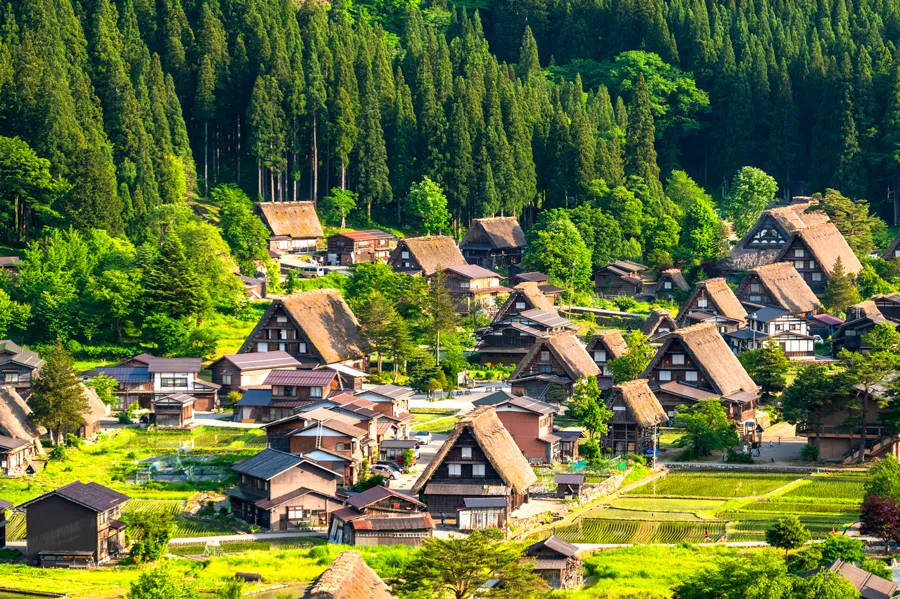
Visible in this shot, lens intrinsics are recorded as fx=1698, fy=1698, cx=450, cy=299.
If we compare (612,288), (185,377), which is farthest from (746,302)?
(185,377)

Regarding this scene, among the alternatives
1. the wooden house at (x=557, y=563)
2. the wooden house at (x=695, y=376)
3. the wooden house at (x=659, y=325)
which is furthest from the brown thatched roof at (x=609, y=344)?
the wooden house at (x=557, y=563)

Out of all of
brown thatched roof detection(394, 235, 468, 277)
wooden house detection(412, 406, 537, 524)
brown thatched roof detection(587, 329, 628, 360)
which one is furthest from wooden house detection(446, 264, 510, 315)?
wooden house detection(412, 406, 537, 524)

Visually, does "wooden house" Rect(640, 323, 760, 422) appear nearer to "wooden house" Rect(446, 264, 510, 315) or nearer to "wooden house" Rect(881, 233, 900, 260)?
"wooden house" Rect(446, 264, 510, 315)

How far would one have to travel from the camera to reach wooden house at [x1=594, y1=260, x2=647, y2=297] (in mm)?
80125

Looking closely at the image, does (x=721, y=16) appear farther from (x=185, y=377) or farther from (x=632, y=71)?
(x=185, y=377)

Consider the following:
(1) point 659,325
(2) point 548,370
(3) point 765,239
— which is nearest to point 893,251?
(3) point 765,239

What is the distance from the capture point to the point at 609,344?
6456cm

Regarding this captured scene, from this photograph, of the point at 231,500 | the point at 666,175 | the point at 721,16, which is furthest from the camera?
the point at 721,16

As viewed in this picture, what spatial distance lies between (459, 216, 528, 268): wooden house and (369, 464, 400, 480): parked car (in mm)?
31828

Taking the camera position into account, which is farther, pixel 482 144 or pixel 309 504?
pixel 482 144

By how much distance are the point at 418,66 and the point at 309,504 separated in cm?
4883

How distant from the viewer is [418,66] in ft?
307

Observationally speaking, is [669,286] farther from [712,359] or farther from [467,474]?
[467,474]

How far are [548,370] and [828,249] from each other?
22299 mm
